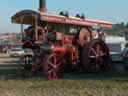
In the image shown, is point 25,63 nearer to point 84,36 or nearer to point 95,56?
point 84,36

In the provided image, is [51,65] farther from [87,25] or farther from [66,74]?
[87,25]

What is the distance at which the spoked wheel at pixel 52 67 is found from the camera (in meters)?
18.3

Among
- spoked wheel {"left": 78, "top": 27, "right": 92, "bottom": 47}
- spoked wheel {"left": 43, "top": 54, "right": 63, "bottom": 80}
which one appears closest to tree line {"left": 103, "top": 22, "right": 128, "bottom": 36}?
spoked wheel {"left": 78, "top": 27, "right": 92, "bottom": 47}

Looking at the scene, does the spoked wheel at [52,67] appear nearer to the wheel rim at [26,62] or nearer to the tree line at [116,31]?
the wheel rim at [26,62]

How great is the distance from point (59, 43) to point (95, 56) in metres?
2.12

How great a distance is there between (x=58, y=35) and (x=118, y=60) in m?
4.73

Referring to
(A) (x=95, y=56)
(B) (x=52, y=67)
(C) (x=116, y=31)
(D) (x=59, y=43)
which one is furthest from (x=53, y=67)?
(C) (x=116, y=31)

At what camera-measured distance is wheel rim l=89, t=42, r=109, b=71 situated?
2080 centimetres

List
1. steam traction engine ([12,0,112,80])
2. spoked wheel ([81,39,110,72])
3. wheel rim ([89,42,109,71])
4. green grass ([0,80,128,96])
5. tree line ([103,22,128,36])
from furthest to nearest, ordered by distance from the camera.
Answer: tree line ([103,22,128,36]), wheel rim ([89,42,109,71]), spoked wheel ([81,39,110,72]), steam traction engine ([12,0,112,80]), green grass ([0,80,128,96])

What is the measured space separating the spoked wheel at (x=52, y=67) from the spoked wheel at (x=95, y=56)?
72.8 inches

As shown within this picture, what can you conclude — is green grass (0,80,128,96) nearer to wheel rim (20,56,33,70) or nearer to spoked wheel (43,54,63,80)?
spoked wheel (43,54,63,80)

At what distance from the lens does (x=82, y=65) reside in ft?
68.2

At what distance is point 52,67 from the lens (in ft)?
60.7

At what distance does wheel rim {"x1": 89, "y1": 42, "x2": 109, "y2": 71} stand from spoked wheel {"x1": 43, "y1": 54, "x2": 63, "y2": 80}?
2330mm
